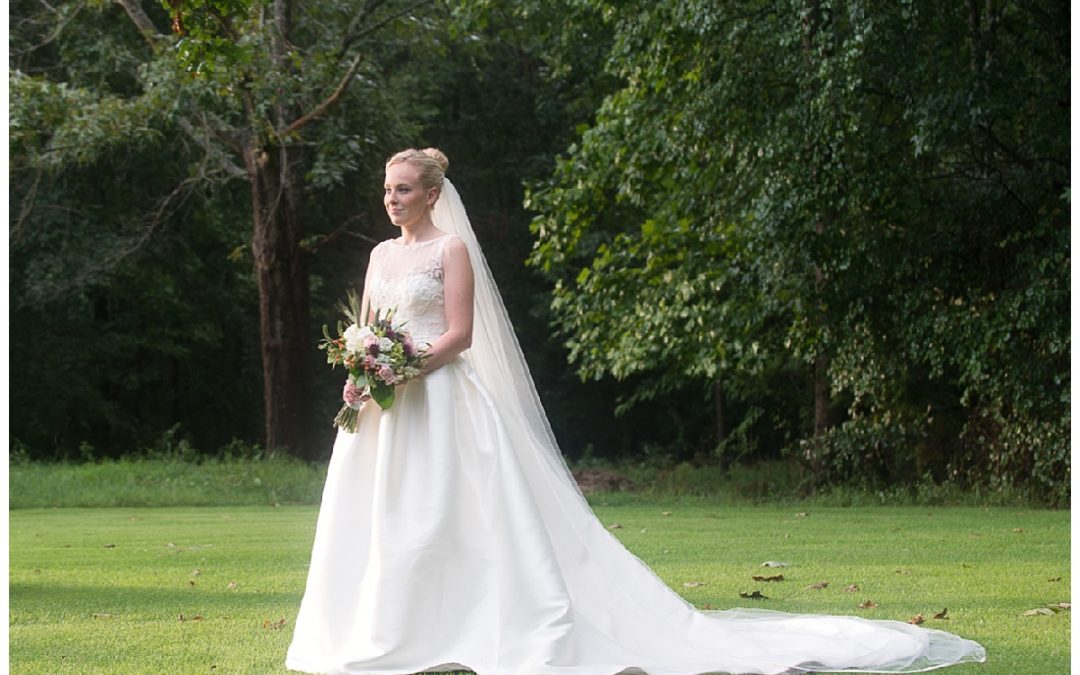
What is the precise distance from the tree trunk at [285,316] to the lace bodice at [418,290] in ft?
53.4

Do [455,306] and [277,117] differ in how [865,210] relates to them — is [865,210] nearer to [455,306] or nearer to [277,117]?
[277,117]

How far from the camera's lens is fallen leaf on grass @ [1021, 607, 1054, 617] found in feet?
22.4

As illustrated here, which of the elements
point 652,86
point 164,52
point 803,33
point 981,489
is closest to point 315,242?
point 164,52

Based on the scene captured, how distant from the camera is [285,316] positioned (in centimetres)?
2255

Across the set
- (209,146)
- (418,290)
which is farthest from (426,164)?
(209,146)

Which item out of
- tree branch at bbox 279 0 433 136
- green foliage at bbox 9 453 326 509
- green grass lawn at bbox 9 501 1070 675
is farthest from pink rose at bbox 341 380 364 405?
tree branch at bbox 279 0 433 136

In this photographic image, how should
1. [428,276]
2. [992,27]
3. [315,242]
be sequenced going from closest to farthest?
[428,276] → [992,27] → [315,242]

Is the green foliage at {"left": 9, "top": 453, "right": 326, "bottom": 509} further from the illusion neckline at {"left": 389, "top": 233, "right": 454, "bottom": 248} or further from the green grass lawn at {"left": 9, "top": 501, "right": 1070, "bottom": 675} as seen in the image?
the illusion neckline at {"left": 389, "top": 233, "right": 454, "bottom": 248}

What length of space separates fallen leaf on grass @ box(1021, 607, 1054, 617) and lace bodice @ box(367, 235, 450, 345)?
129 inches

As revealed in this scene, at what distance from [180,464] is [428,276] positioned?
14.6 m

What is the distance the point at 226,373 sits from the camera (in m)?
31.9

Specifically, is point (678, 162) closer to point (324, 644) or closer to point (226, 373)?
point (324, 644)

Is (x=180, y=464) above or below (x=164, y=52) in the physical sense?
below

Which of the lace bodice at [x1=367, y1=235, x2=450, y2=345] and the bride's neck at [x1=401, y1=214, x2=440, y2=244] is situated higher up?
the bride's neck at [x1=401, y1=214, x2=440, y2=244]
